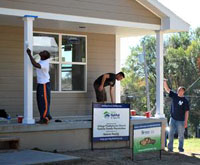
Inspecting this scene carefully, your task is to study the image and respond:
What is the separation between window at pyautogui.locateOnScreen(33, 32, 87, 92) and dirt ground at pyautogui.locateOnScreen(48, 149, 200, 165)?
115 inches

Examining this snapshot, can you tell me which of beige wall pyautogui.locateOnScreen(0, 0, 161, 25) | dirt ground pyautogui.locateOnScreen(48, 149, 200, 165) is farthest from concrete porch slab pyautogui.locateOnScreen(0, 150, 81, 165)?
beige wall pyautogui.locateOnScreen(0, 0, 161, 25)

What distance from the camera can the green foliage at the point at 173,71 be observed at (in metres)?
36.3

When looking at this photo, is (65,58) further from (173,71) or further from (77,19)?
(173,71)

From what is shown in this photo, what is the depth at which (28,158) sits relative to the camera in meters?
9.39

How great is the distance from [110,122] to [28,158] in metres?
3.47

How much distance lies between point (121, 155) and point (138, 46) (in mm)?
33778

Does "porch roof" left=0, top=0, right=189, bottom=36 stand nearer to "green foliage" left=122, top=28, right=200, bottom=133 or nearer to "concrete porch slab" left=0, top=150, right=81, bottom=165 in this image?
"concrete porch slab" left=0, top=150, right=81, bottom=165

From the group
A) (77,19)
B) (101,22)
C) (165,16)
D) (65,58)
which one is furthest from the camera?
(65,58)

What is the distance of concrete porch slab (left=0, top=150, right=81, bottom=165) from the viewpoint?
898 centimetres

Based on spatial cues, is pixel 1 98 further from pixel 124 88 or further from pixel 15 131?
pixel 124 88

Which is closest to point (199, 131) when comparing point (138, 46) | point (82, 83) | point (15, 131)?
point (82, 83)

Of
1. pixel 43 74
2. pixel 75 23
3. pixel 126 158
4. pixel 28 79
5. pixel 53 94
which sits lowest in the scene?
pixel 126 158

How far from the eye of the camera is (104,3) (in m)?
12.7

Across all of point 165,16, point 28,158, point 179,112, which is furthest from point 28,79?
point 165,16
